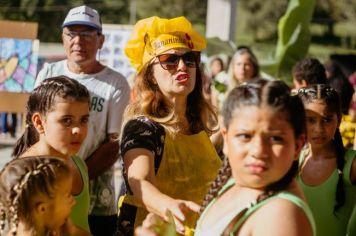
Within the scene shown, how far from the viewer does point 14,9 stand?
35.1 meters

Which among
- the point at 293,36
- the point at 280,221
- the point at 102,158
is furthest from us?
the point at 293,36

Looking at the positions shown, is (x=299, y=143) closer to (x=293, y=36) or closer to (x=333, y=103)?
(x=333, y=103)

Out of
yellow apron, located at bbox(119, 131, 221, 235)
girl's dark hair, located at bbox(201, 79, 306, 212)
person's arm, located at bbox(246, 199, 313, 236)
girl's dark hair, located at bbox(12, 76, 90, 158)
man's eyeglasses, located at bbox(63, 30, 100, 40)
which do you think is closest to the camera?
person's arm, located at bbox(246, 199, 313, 236)

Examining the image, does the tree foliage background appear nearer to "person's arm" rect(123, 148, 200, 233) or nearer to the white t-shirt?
the white t-shirt

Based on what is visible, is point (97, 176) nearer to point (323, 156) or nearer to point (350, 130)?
point (323, 156)

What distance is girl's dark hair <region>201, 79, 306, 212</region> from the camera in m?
2.57

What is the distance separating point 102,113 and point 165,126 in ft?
4.58

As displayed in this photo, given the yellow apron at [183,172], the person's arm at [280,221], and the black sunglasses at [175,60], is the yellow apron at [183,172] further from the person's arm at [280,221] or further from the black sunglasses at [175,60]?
the person's arm at [280,221]

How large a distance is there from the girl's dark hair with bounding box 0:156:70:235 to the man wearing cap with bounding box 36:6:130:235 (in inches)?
73.0

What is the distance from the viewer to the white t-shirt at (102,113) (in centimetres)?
491

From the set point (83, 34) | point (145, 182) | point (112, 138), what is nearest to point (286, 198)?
point (145, 182)

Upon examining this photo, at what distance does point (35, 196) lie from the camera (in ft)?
9.56

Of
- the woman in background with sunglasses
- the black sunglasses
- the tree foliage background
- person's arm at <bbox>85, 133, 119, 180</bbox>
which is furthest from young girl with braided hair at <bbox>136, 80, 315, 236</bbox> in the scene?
the tree foliage background

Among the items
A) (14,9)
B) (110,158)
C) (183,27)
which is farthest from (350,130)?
(14,9)
